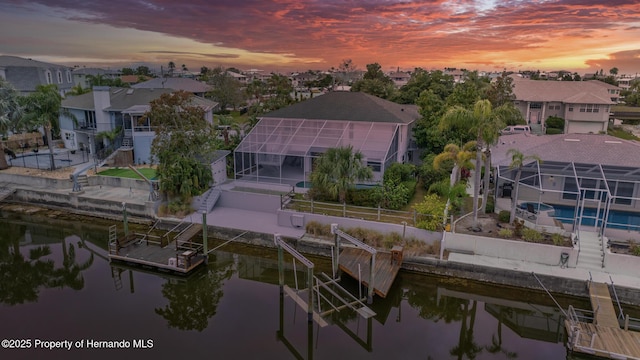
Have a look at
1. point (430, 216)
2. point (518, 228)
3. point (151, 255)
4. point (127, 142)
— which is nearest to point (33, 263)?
point (151, 255)

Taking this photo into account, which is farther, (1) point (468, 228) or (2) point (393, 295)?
(1) point (468, 228)

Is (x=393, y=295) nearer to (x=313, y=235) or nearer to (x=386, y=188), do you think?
(x=313, y=235)

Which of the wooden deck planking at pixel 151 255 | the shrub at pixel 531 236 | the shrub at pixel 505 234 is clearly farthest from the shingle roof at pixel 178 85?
the shrub at pixel 531 236

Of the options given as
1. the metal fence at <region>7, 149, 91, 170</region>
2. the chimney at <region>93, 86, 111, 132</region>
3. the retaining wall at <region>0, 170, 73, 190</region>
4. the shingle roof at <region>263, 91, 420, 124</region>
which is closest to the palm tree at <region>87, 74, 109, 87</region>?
the metal fence at <region>7, 149, 91, 170</region>

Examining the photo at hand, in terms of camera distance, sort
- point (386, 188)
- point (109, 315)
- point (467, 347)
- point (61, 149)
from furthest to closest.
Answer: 1. point (61, 149)
2. point (386, 188)
3. point (109, 315)
4. point (467, 347)

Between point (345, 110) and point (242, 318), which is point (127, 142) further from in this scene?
point (242, 318)

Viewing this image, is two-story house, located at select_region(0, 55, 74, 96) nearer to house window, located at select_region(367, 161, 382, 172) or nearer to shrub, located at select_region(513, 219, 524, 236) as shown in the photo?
house window, located at select_region(367, 161, 382, 172)

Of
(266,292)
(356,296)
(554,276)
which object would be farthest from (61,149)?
(554,276)
